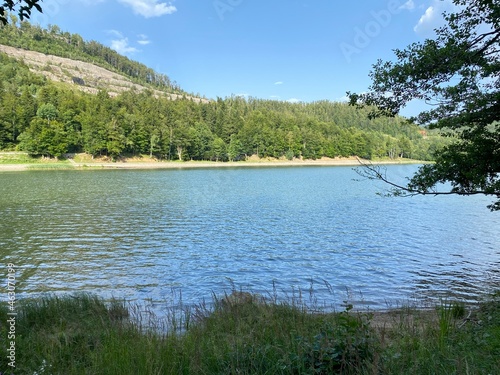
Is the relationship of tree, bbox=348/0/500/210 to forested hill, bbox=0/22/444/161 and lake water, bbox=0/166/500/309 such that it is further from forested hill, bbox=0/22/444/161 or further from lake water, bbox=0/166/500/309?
forested hill, bbox=0/22/444/161

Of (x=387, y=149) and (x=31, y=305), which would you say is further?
(x=387, y=149)

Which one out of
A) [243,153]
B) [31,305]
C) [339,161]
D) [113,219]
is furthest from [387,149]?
[31,305]

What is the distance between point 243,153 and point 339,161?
43.6 m

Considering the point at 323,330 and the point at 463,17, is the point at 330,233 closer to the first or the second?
the point at 463,17

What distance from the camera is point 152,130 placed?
385 feet

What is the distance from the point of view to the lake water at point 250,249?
1328cm

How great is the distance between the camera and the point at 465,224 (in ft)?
88.9

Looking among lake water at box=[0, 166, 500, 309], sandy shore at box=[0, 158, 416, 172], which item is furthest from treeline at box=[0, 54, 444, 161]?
lake water at box=[0, 166, 500, 309]

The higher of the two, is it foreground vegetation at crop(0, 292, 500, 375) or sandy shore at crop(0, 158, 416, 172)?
sandy shore at crop(0, 158, 416, 172)

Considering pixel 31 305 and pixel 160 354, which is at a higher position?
pixel 160 354

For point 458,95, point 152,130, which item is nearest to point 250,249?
point 458,95

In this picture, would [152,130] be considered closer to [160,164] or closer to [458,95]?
[160,164]

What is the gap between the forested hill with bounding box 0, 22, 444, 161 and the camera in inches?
3777

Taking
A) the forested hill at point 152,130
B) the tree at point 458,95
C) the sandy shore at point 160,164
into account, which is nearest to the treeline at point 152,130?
the forested hill at point 152,130
